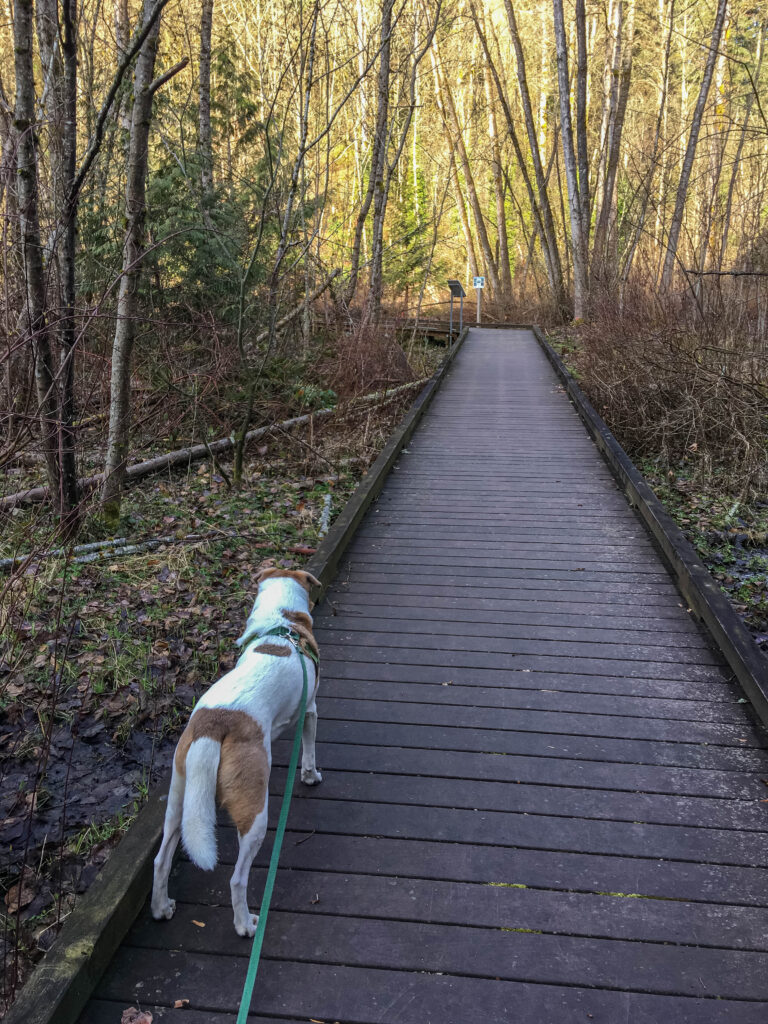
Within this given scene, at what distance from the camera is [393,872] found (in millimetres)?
2781

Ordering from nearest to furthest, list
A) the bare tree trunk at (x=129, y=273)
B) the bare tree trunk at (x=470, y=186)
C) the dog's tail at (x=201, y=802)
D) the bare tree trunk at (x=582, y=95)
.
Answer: the dog's tail at (x=201, y=802) < the bare tree trunk at (x=129, y=273) < the bare tree trunk at (x=582, y=95) < the bare tree trunk at (x=470, y=186)

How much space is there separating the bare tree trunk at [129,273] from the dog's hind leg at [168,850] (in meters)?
3.75

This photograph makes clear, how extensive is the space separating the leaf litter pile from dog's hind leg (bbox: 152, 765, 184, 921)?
424 mm

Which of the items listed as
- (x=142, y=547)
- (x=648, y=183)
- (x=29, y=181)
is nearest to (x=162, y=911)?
(x=142, y=547)

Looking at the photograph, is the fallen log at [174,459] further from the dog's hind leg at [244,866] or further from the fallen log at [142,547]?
the dog's hind leg at [244,866]

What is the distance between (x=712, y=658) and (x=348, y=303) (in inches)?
494

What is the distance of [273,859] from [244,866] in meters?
0.15

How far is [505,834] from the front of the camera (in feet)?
9.73

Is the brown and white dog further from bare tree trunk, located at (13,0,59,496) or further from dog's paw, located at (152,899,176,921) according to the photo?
bare tree trunk, located at (13,0,59,496)

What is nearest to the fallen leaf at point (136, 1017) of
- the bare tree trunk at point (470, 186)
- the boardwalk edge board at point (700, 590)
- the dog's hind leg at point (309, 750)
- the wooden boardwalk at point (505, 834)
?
the wooden boardwalk at point (505, 834)

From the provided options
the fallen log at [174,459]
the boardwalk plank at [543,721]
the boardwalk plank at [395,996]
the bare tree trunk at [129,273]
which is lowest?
the boardwalk plank at [395,996]

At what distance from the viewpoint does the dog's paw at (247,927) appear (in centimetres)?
244

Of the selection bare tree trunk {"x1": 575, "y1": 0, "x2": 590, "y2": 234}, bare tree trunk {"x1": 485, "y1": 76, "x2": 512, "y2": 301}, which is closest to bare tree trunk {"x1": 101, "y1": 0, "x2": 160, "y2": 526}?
bare tree trunk {"x1": 575, "y1": 0, "x2": 590, "y2": 234}

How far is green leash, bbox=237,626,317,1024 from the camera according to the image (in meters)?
1.95
